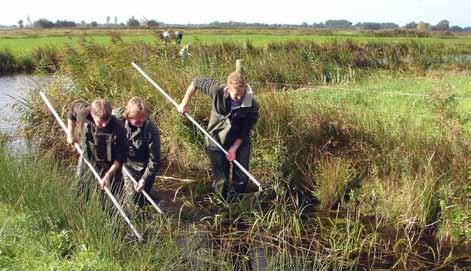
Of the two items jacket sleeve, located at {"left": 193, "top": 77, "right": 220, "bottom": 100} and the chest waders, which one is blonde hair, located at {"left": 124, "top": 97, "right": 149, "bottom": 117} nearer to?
the chest waders

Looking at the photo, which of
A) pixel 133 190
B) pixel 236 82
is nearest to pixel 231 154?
pixel 236 82

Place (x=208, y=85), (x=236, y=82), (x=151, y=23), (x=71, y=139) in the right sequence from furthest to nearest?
(x=151, y=23) → (x=208, y=85) → (x=236, y=82) → (x=71, y=139)

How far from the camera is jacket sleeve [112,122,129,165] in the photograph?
5.83 m

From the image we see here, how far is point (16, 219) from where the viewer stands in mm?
5168

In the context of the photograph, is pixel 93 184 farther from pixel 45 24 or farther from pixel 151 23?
pixel 45 24

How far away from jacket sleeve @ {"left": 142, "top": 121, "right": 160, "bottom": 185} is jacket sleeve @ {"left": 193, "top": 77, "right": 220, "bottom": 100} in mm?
1051

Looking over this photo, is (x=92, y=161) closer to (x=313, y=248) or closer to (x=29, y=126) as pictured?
(x=313, y=248)

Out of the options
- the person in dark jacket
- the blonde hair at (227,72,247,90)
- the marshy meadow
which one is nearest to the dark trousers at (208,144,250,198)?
the person in dark jacket

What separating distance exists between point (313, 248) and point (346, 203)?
4.22ft

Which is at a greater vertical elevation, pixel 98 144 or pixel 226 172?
pixel 98 144

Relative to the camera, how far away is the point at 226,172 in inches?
287

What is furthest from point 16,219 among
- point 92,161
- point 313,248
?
point 313,248

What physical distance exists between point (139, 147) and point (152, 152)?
0.17m

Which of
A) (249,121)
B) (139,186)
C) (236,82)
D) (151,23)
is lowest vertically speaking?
(139,186)
